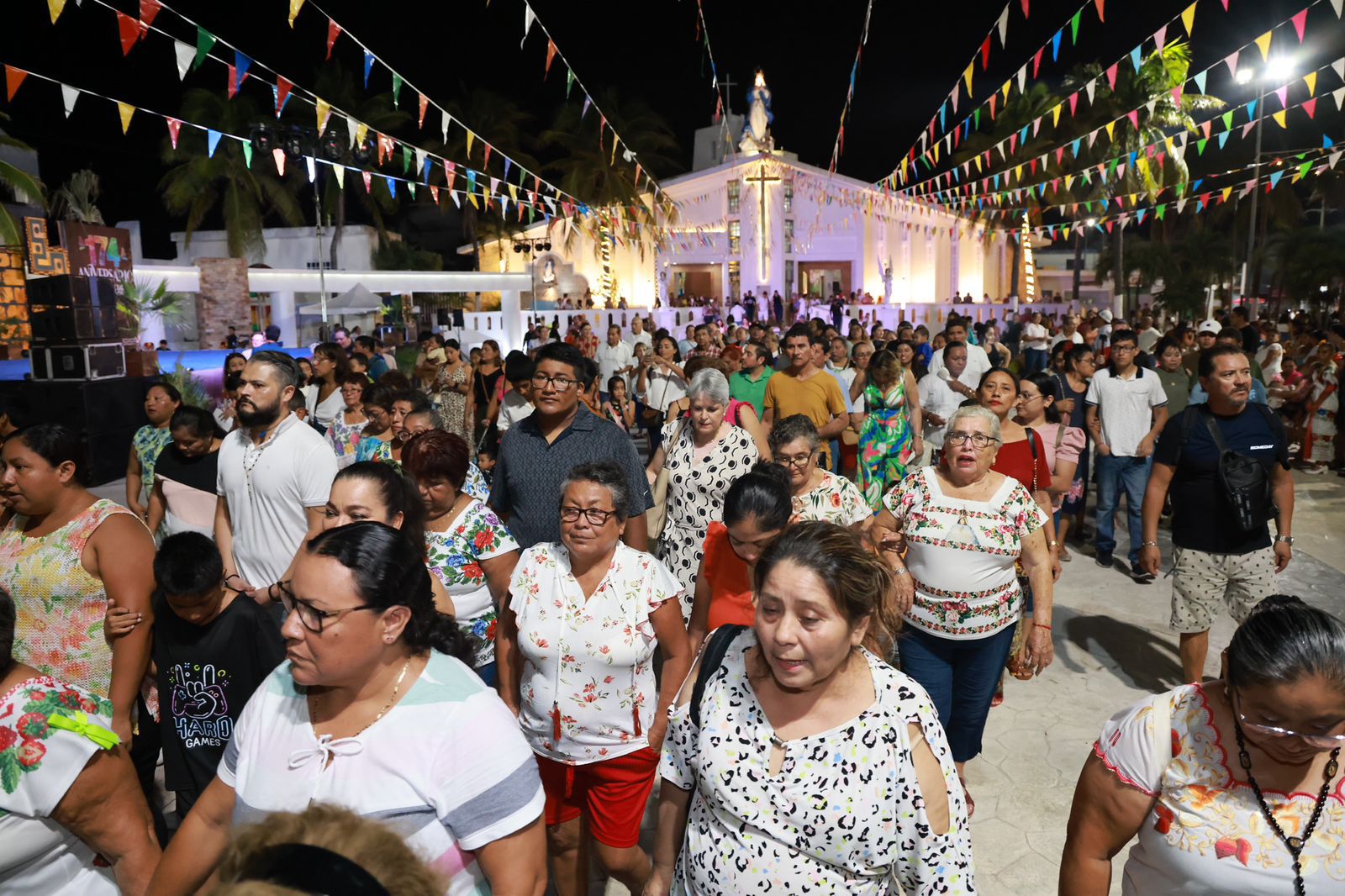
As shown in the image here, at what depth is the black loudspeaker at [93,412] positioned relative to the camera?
11031 mm

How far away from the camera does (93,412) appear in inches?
442

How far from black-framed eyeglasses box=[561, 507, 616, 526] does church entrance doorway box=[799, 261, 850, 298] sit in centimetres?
3562

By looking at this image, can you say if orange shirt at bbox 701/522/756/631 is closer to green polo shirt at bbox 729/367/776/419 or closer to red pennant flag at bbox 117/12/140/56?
green polo shirt at bbox 729/367/776/419

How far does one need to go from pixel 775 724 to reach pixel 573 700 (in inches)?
39.6

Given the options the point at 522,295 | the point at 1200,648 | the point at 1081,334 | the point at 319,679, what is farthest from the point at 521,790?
the point at 522,295

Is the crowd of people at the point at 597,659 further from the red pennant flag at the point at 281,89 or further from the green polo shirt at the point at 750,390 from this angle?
the red pennant flag at the point at 281,89

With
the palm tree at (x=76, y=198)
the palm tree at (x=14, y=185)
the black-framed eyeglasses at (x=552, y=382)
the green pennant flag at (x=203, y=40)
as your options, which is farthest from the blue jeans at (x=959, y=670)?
the palm tree at (x=76, y=198)

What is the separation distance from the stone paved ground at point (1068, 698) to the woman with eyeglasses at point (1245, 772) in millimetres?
1589

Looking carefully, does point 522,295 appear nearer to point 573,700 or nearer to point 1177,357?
point 1177,357

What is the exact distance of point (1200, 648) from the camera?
4539mm

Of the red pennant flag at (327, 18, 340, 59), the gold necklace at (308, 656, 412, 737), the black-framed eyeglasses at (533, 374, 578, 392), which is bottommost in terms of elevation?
the gold necklace at (308, 656, 412, 737)

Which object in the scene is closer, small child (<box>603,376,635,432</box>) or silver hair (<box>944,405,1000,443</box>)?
silver hair (<box>944,405,1000,443</box>)

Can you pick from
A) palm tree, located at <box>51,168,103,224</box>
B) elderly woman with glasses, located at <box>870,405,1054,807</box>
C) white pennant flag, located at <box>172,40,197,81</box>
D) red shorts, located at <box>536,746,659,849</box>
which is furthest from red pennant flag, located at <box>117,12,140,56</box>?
palm tree, located at <box>51,168,103,224</box>

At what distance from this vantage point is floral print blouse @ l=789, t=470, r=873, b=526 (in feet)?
12.3
